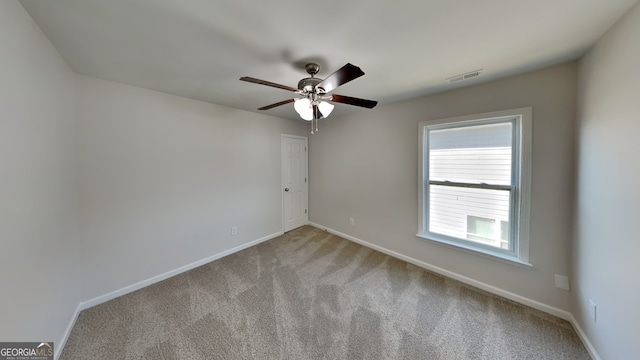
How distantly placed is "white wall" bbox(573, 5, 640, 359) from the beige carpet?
0.44 m

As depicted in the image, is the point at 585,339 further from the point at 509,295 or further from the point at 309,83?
the point at 309,83

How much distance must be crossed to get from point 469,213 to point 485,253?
0.46m

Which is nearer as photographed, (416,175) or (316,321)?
(316,321)

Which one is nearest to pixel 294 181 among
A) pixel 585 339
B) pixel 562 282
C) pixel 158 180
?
pixel 158 180

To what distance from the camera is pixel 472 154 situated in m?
2.31

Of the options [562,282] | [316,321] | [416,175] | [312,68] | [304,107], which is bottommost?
[316,321]

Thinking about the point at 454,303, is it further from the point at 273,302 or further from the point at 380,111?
the point at 380,111

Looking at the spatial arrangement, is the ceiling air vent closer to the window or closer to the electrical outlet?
the window

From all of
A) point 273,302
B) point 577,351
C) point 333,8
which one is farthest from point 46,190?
point 577,351

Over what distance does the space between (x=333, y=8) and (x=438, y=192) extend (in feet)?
7.95

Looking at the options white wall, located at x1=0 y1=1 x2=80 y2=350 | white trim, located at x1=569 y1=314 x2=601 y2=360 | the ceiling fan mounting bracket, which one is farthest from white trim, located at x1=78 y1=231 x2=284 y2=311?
white trim, located at x1=569 y1=314 x2=601 y2=360

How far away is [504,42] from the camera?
1463mm

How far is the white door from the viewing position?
12.8 feet

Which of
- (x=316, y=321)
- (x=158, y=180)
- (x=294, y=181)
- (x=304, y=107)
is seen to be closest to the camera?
(x=304, y=107)
